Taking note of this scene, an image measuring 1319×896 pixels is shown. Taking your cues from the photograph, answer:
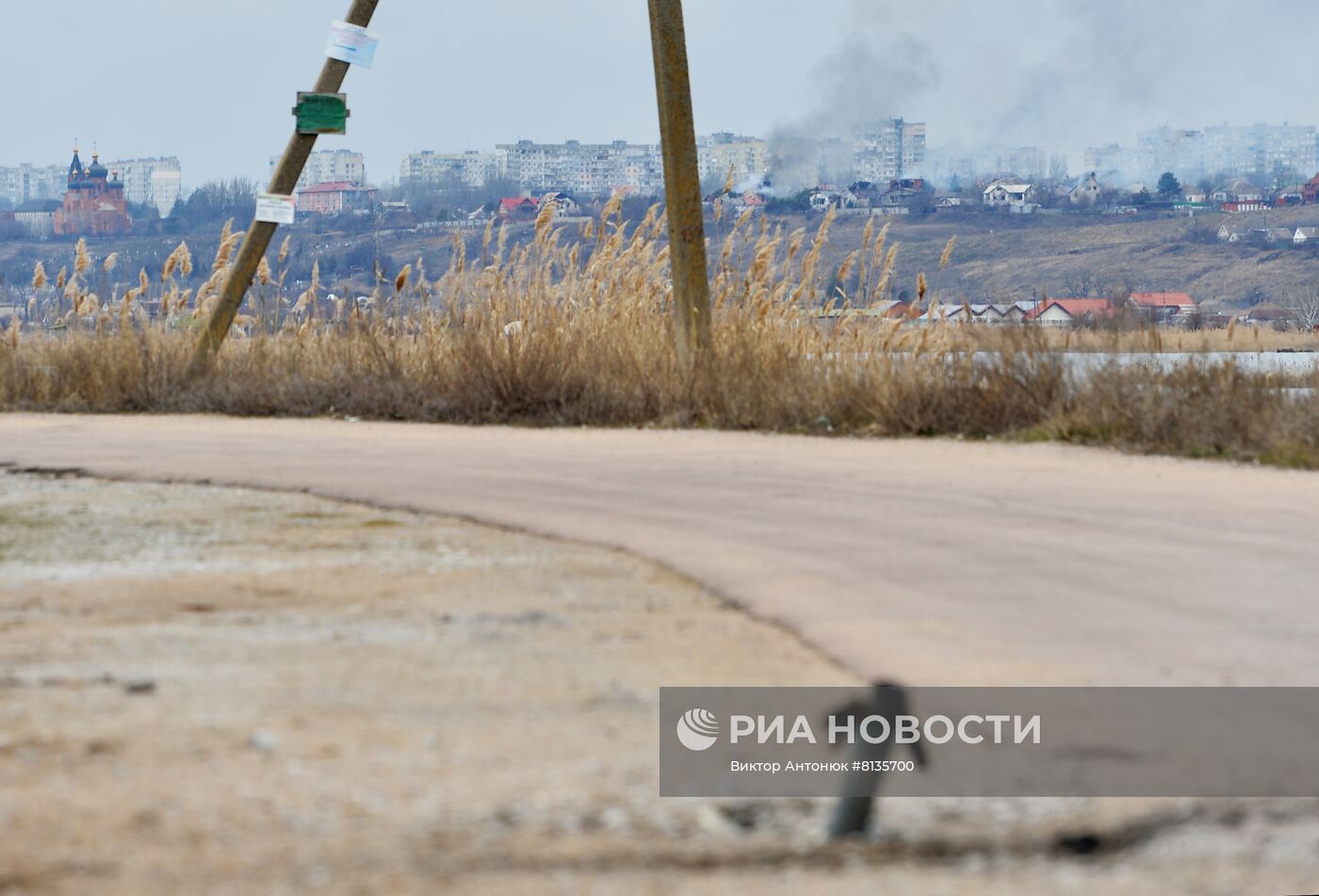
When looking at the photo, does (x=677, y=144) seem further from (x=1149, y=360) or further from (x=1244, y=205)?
(x=1244, y=205)

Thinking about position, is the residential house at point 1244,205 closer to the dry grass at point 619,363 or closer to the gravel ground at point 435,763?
the dry grass at point 619,363

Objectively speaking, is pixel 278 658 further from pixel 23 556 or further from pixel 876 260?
pixel 876 260

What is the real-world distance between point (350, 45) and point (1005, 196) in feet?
599

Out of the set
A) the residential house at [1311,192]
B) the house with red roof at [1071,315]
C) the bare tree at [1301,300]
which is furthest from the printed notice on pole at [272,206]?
the residential house at [1311,192]

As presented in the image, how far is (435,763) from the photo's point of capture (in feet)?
13.3

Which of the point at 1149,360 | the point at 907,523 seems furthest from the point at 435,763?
the point at 1149,360

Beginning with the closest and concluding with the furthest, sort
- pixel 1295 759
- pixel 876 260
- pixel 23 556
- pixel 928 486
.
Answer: pixel 1295 759 → pixel 23 556 → pixel 928 486 → pixel 876 260

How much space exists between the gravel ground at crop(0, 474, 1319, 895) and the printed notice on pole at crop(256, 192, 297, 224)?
9.16 meters

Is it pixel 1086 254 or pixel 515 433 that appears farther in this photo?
pixel 1086 254

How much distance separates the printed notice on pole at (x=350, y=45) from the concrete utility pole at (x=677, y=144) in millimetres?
2774

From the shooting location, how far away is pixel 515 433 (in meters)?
11.4

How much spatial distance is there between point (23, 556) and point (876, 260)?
787 centimetres

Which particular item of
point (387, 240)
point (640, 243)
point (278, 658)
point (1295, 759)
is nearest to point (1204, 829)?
point (1295, 759)

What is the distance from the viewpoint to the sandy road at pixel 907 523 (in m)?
5.25
